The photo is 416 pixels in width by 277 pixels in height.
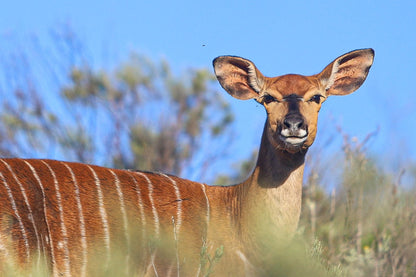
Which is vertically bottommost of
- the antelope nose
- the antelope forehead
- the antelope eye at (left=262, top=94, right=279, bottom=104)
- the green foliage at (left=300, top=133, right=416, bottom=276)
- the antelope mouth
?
the green foliage at (left=300, top=133, right=416, bottom=276)

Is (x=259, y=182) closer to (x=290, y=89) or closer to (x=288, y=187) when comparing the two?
(x=288, y=187)

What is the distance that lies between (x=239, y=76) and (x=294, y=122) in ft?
3.36

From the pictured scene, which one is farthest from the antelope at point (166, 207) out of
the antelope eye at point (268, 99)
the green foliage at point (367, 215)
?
the green foliage at point (367, 215)

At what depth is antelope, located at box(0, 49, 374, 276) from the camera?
5000mm

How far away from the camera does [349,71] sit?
6.15 meters

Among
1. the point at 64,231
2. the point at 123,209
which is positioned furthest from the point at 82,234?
the point at 123,209

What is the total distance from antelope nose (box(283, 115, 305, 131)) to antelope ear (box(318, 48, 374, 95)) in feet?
2.85

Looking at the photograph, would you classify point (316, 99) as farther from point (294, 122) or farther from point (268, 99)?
point (294, 122)

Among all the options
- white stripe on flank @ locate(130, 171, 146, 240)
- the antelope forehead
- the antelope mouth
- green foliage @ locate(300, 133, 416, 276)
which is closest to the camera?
the antelope mouth

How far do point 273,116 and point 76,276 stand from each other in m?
1.70

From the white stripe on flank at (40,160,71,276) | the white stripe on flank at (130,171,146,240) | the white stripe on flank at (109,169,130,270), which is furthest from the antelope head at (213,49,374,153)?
the white stripe on flank at (40,160,71,276)

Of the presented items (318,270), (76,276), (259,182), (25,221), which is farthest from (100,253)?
(318,270)

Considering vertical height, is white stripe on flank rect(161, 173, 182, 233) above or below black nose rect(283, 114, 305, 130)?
below

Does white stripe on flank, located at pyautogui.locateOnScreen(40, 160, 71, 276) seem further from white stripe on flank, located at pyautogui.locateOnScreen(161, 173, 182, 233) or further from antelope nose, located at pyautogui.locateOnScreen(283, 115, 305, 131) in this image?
antelope nose, located at pyautogui.locateOnScreen(283, 115, 305, 131)
